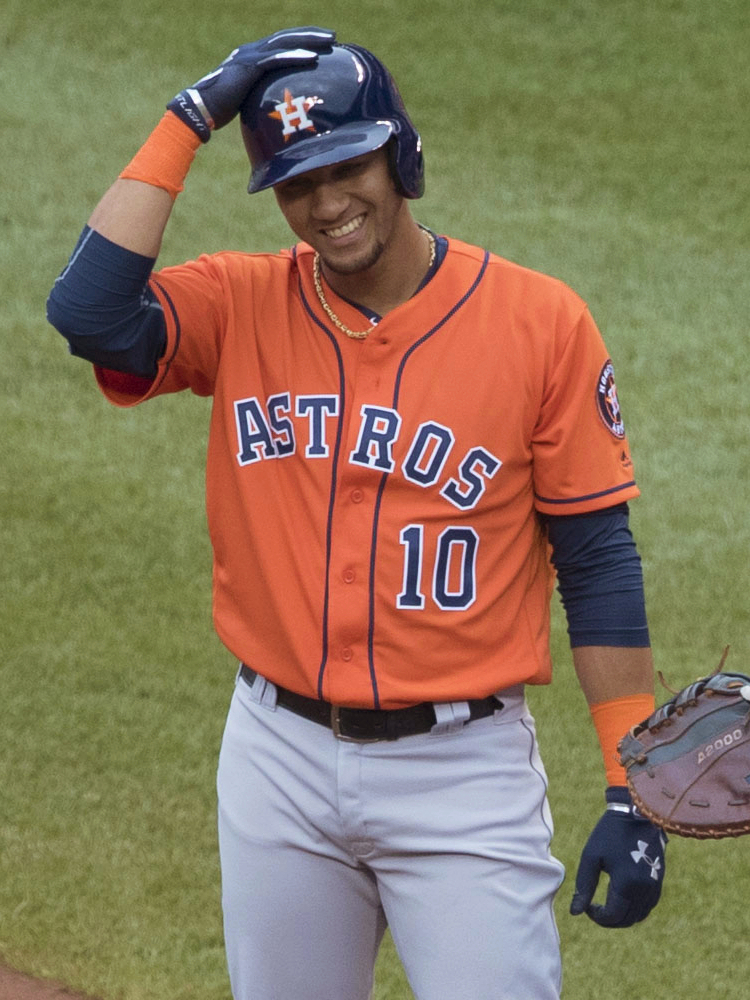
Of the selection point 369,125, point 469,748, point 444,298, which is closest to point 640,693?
point 469,748

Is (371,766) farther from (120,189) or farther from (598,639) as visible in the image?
(120,189)

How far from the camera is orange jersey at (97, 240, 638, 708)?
289cm

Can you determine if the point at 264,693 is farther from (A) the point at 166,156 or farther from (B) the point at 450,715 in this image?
(A) the point at 166,156

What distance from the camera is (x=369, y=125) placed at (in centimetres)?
289

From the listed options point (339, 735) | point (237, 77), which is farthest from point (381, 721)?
point (237, 77)

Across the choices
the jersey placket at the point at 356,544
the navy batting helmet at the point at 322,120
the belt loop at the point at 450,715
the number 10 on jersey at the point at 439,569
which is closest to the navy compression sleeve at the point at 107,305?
the navy batting helmet at the point at 322,120

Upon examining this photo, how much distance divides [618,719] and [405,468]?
2.00 feet

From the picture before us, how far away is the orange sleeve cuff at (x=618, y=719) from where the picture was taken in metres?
3.00

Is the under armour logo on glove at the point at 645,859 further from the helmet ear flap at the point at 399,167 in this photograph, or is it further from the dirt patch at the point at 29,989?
the dirt patch at the point at 29,989

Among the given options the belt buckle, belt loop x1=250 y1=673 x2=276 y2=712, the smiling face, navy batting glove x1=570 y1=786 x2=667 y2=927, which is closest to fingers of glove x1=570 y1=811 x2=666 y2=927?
navy batting glove x1=570 y1=786 x2=667 y2=927

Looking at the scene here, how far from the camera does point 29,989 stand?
13.9 feet

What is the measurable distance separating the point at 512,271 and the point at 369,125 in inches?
14.8

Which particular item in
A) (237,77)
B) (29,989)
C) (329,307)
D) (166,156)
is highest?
(237,77)

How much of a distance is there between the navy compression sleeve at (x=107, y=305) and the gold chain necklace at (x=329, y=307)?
30 centimetres
